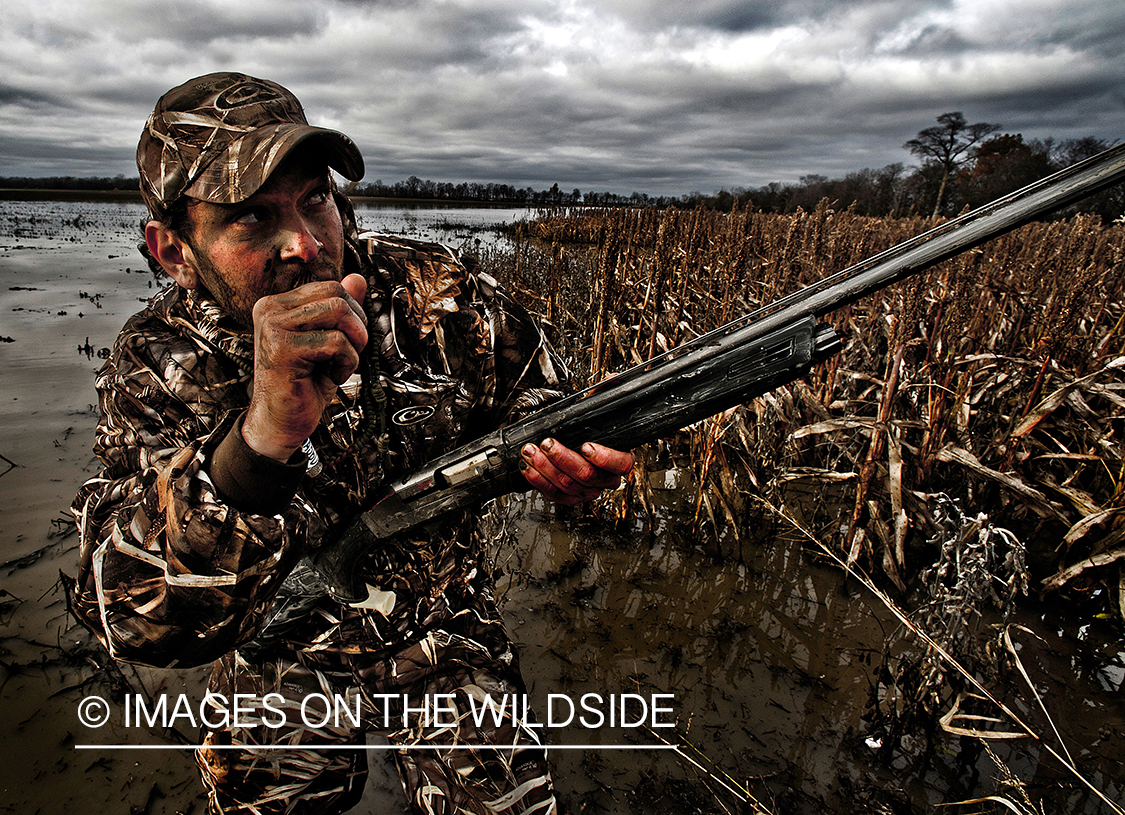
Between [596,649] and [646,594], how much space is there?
0.52 m

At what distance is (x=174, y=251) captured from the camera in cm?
141

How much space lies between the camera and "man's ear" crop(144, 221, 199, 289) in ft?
4.52

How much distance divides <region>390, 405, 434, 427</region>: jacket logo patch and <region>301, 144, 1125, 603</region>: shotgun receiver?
166 millimetres

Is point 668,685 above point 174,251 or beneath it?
beneath

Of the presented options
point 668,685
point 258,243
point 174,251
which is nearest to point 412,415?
point 258,243

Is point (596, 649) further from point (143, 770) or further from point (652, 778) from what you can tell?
point (143, 770)

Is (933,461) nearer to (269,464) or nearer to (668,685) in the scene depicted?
(668,685)

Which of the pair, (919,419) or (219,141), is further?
(919,419)

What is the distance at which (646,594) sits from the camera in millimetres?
3158

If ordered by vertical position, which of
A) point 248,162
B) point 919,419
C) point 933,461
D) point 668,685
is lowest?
point 668,685

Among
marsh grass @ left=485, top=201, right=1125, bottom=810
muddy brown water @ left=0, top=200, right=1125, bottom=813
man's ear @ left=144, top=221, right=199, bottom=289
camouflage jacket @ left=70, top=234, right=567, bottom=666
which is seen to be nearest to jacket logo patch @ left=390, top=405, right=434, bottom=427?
camouflage jacket @ left=70, top=234, right=567, bottom=666

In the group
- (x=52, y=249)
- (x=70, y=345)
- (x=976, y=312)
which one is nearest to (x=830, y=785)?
(x=976, y=312)

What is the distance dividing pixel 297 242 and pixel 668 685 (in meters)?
2.62

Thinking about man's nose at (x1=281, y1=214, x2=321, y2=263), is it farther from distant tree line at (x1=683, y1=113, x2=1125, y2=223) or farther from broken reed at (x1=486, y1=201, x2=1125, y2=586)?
distant tree line at (x1=683, y1=113, x2=1125, y2=223)
